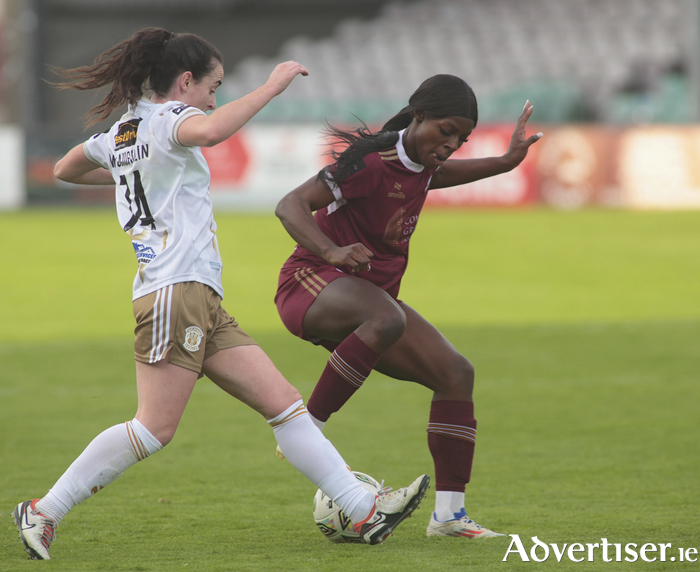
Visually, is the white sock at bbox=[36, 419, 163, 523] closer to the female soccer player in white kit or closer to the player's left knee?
the female soccer player in white kit

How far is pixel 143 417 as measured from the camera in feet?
9.97

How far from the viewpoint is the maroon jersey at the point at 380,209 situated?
11.3ft

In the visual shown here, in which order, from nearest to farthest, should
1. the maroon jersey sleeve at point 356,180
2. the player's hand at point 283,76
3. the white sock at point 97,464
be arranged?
the player's hand at point 283,76 < the white sock at point 97,464 < the maroon jersey sleeve at point 356,180

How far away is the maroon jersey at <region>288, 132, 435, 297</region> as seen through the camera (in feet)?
11.3

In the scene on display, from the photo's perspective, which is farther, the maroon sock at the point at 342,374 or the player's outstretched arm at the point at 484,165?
the player's outstretched arm at the point at 484,165

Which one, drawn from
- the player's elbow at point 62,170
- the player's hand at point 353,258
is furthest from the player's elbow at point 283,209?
the player's elbow at point 62,170

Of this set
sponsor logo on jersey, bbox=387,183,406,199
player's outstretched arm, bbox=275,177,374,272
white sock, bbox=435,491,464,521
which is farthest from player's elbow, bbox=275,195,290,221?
white sock, bbox=435,491,464,521

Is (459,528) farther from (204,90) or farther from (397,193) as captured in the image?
(204,90)

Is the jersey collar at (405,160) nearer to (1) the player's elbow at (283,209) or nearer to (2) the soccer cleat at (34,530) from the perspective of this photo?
(1) the player's elbow at (283,209)

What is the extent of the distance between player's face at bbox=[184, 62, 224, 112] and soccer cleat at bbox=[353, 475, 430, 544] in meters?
1.46

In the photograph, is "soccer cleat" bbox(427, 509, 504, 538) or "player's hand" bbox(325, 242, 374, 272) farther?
"soccer cleat" bbox(427, 509, 504, 538)

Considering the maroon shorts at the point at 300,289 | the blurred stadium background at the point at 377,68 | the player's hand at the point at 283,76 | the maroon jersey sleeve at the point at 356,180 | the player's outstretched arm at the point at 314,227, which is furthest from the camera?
the blurred stadium background at the point at 377,68

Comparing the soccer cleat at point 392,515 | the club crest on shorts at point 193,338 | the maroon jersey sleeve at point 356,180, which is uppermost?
the maroon jersey sleeve at point 356,180

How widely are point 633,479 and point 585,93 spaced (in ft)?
77.7
